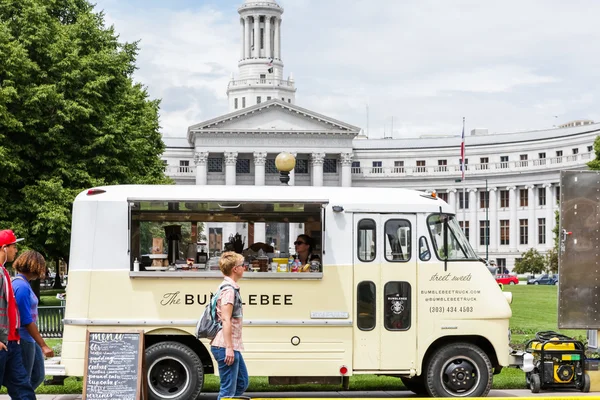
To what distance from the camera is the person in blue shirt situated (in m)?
10.5

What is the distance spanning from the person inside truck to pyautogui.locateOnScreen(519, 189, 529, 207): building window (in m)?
111

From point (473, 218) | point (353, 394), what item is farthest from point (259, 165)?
point (353, 394)

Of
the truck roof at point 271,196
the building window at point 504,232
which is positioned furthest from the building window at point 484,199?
the truck roof at point 271,196

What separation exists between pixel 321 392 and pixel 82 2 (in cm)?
2935

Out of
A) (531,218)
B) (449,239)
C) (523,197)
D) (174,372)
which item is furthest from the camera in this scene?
(523,197)

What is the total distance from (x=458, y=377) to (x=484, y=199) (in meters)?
115

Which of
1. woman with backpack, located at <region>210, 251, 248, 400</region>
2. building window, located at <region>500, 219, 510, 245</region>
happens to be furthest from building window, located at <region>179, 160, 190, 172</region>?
woman with backpack, located at <region>210, 251, 248, 400</region>

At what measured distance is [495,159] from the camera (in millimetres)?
127375

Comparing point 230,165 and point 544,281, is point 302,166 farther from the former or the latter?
point 544,281

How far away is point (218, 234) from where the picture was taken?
14992 millimetres

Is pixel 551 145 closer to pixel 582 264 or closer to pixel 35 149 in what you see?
pixel 35 149

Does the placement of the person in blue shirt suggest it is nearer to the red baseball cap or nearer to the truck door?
the red baseball cap

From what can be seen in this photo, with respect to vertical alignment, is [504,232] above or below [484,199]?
below

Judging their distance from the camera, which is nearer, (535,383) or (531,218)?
(535,383)
